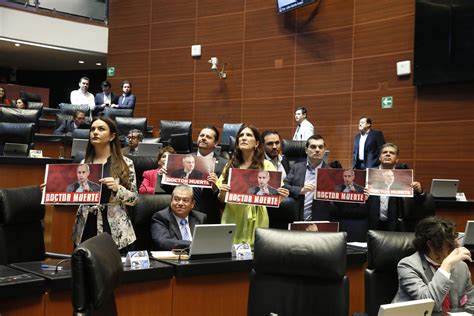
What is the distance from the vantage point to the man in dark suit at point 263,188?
10.6 ft

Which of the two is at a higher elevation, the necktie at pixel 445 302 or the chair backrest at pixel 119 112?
the chair backrest at pixel 119 112

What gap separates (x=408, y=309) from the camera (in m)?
1.86

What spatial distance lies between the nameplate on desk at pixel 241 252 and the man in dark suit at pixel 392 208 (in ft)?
5.00

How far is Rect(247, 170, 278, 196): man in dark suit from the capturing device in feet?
10.6

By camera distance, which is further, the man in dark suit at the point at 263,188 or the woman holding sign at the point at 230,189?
the woman holding sign at the point at 230,189

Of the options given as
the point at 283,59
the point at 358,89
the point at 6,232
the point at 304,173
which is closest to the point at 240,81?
the point at 283,59

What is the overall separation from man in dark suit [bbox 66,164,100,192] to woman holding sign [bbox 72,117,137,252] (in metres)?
0.06

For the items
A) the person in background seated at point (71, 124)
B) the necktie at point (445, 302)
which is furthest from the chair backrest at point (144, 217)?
the person in background seated at point (71, 124)

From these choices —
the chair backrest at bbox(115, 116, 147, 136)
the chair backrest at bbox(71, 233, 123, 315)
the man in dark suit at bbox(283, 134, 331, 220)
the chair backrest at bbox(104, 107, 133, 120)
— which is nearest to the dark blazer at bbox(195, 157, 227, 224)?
the man in dark suit at bbox(283, 134, 331, 220)

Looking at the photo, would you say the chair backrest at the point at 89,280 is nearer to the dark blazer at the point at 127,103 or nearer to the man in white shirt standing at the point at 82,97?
the dark blazer at the point at 127,103

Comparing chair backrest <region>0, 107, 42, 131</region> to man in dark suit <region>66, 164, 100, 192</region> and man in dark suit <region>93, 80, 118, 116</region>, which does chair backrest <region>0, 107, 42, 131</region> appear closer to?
man in dark suit <region>93, 80, 118, 116</region>

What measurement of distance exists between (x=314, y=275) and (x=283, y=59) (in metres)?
7.42

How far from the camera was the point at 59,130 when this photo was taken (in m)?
8.50

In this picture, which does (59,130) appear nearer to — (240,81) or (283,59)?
(240,81)
